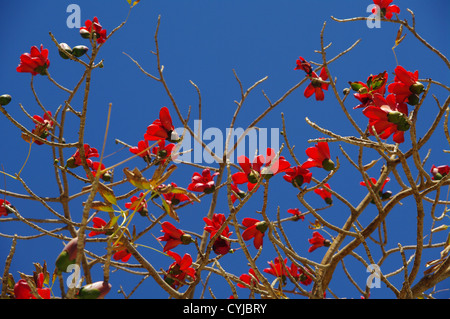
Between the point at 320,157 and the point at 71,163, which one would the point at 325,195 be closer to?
the point at 320,157

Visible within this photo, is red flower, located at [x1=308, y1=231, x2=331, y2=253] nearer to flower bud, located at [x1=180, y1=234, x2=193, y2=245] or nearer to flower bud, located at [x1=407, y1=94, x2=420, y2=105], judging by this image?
flower bud, located at [x1=180, y1=234, x2=193, y2=245]

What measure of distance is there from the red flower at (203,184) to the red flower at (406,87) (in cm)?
64

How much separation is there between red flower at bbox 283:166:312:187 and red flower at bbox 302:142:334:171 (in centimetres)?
Result: 6

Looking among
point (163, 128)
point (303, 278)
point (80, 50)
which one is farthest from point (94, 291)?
point (303, 278)

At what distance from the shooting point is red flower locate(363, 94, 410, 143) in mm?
978

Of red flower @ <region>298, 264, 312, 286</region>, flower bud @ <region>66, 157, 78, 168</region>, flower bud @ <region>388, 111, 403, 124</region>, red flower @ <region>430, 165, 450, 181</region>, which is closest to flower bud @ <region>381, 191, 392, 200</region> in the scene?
red flower @ <region>430, 165, 450, 181</region>

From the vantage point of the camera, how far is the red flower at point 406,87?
105 centimetres

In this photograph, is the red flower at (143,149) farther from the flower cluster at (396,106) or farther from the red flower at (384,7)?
the red flower at (384,7)

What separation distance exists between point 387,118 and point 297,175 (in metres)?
0.27

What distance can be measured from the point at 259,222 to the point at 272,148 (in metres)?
0.22

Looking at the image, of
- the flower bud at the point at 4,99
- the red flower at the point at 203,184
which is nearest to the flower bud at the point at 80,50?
the flower bud at the point at 4,99

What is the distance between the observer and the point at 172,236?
129cm

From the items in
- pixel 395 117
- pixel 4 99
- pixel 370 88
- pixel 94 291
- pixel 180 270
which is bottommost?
pixel 94 291
